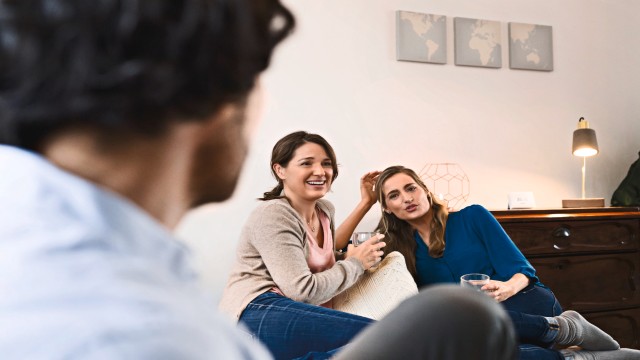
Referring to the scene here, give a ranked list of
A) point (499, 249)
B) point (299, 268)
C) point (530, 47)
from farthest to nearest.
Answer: point (530, 47) < point (499, 249) < point (299, 268)

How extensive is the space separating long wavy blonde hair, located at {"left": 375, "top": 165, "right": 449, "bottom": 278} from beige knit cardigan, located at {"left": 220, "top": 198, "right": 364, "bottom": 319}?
44cm

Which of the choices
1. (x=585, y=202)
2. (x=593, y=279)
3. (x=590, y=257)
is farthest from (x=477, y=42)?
(x=593, y=279)

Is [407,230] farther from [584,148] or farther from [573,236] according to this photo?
[584,148]

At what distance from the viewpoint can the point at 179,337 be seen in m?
0.27

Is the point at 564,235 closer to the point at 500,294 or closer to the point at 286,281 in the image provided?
the point at 500,294

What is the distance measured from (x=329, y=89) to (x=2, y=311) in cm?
297

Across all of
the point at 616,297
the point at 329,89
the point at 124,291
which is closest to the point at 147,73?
the point at 124,291

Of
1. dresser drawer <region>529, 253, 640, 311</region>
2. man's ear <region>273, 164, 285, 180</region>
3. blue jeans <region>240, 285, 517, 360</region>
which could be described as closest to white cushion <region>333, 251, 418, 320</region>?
man's ear <region>273, 164, 285, 180</region>

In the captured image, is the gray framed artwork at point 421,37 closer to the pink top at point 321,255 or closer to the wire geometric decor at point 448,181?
the wire geometric decor at point 448,181

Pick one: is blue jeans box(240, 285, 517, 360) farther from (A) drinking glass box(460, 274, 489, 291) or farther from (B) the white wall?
(B) the white wall

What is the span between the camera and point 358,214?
8.82 feet

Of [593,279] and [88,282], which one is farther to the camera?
[593,279]

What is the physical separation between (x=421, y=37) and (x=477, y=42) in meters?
0.38

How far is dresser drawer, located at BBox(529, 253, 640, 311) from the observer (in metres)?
2.99
